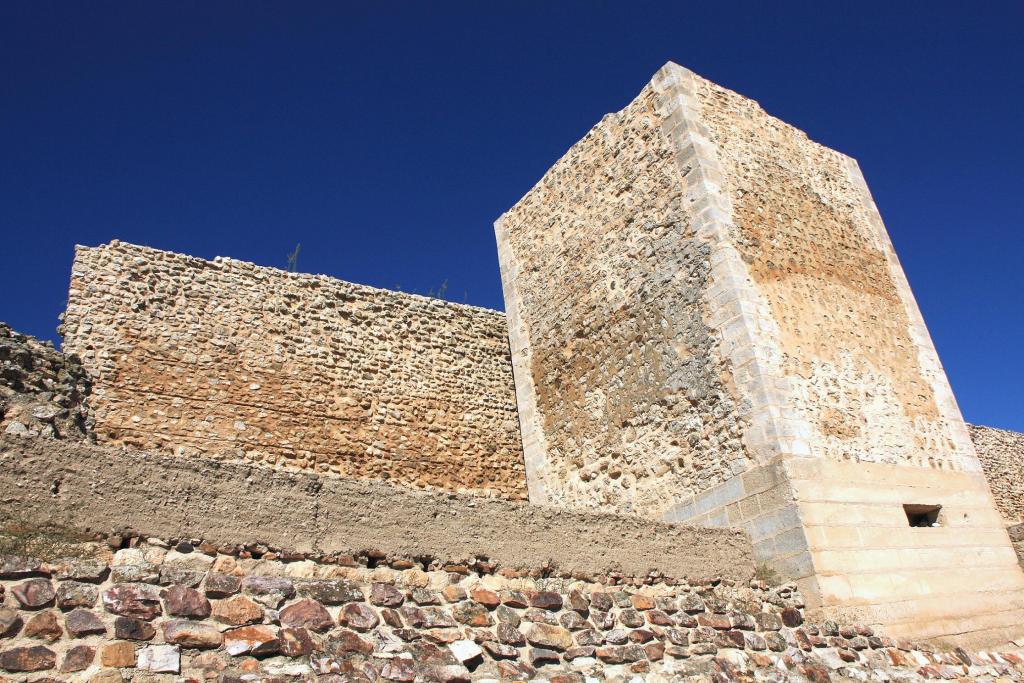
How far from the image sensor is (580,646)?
4.27m

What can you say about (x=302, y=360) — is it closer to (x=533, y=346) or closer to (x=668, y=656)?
(x=533, y=346)

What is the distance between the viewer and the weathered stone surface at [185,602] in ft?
10.4

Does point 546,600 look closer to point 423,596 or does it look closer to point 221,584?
point 423,596

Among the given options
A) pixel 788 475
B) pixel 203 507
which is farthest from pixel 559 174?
pixel 203 507

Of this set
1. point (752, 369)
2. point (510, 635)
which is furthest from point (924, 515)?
point (510, 635)

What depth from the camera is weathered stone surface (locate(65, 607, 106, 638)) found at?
2.93 m

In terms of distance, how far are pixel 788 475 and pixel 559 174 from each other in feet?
14.8

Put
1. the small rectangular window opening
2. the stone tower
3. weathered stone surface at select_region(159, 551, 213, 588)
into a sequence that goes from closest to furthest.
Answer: weathered stone surface at select_region(159, 551, 213, 588), the stone tower, the small rectangular window opening

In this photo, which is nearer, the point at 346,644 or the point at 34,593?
the point at 34,593

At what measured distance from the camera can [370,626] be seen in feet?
11.8

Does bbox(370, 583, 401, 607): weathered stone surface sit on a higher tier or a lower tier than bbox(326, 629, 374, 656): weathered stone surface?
higher

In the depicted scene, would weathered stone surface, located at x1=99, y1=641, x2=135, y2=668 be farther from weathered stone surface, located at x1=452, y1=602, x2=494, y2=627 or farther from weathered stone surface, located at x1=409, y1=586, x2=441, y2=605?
weathered stone surface, located at x1=452, y1=602, x2=494, y2=627

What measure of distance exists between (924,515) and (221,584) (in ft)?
17.9


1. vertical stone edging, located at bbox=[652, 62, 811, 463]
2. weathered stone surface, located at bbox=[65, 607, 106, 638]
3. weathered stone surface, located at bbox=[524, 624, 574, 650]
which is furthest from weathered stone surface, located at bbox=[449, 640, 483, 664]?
vertical stone edging, located at bbox=[652, 62, 811, 463]
